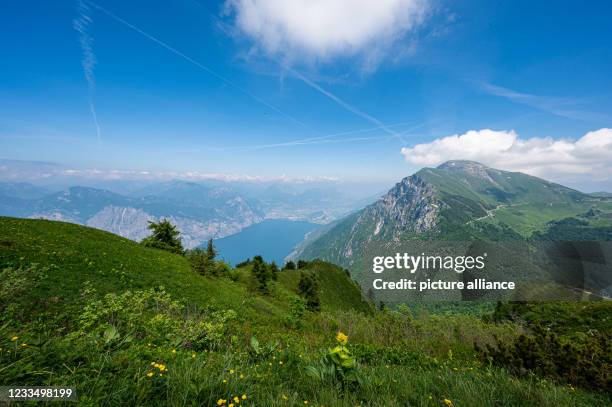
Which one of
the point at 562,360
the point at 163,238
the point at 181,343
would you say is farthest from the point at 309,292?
the point at 562,360

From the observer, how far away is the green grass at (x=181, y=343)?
10.1ft

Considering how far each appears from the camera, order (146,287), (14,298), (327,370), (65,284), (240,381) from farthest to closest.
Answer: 1. (146,287)
2. (65,284)
3. (14,298)
4. (327,370)
5. (240,381)

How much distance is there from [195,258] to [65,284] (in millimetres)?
11566

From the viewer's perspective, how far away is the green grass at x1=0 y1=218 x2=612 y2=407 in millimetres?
3084

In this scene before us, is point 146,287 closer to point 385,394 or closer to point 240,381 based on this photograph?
point 240,381

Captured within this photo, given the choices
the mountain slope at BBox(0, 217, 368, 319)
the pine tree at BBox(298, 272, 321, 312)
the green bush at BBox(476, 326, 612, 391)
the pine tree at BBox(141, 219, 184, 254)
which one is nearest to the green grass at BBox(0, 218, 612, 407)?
the mountain slope at BBox(0, 217, 368, 319)

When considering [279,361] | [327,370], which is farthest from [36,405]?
[279,361]

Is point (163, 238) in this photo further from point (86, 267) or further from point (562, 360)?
point (562, 360)

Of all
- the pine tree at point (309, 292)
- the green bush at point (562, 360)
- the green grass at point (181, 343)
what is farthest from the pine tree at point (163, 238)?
the green bush at point (562, 360)

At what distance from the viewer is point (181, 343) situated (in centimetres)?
650

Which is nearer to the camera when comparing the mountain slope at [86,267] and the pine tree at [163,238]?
the mountain slope at [86,267]

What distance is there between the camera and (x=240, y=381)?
11.7 feet

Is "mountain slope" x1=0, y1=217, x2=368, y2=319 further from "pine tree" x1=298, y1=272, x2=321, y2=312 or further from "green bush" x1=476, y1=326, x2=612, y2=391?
"pine tree" x1=298, y1=272, x2=321, y2=312

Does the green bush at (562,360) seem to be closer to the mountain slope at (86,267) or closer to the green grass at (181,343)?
the green grass at (181,343)
